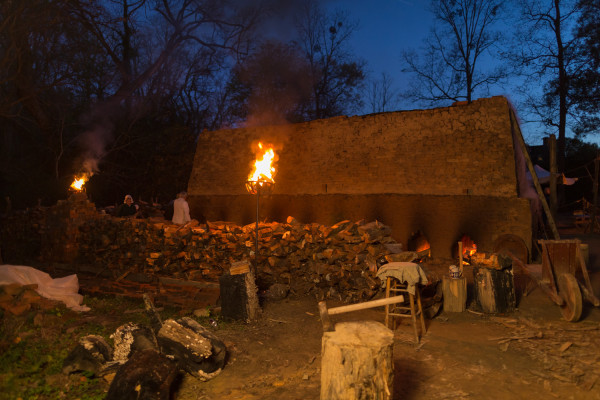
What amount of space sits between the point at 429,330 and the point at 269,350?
250 cm

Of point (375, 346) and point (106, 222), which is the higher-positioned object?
point (106, 222)

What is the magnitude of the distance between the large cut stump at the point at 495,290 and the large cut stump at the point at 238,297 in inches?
154

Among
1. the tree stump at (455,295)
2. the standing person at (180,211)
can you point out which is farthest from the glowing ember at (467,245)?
the standing person at (180,211)

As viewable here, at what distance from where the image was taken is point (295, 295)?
8070mm

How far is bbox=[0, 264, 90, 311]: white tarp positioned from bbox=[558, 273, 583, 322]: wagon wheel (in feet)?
26.4

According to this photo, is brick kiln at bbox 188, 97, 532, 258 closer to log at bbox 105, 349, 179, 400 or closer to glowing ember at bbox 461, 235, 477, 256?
glowing ember at bbox 461, 235, 477, 256

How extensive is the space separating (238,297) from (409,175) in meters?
7.25

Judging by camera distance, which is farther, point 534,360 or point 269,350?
point 269,350

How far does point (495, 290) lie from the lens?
6.77 meters

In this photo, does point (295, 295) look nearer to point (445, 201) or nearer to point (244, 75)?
point (445, 201)

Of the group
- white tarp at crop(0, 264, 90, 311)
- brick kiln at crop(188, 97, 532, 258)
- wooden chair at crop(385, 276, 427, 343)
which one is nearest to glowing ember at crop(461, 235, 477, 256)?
brick kiln at crop(188, 97, 532, 258)

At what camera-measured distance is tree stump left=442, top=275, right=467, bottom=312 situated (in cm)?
695

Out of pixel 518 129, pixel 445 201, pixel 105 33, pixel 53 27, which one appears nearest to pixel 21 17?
pixel 53 27

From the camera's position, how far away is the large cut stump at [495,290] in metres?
6.77
